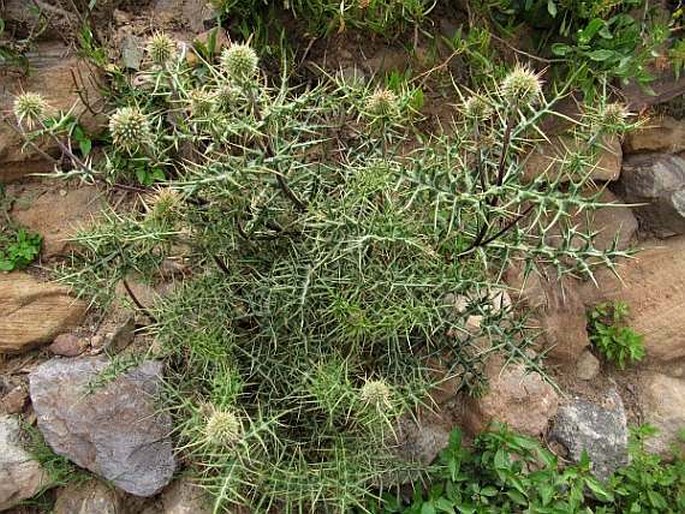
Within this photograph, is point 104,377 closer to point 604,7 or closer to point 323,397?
point 323,397

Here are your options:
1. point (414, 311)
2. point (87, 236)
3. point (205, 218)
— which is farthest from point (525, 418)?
point (87, 236)

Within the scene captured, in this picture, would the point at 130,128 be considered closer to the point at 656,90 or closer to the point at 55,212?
the point at 55,212

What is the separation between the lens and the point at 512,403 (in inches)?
90.8

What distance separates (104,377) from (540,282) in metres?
1.47

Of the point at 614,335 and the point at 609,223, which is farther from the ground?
the point at 609,223

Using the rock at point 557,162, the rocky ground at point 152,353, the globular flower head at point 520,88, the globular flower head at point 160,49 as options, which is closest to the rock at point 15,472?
the rocky ground at point 152,353

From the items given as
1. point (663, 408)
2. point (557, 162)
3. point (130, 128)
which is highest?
point (130, 128)

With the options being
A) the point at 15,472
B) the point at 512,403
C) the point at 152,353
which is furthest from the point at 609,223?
the point at 15,472

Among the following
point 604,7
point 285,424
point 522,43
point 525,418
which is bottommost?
point 525,418

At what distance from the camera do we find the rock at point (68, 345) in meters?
2.24

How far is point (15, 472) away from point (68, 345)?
16.1 inches

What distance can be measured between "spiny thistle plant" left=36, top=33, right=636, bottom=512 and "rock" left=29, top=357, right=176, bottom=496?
5.8 inches

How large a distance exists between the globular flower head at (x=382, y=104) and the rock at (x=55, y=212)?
111cm

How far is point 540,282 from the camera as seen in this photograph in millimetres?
2475
